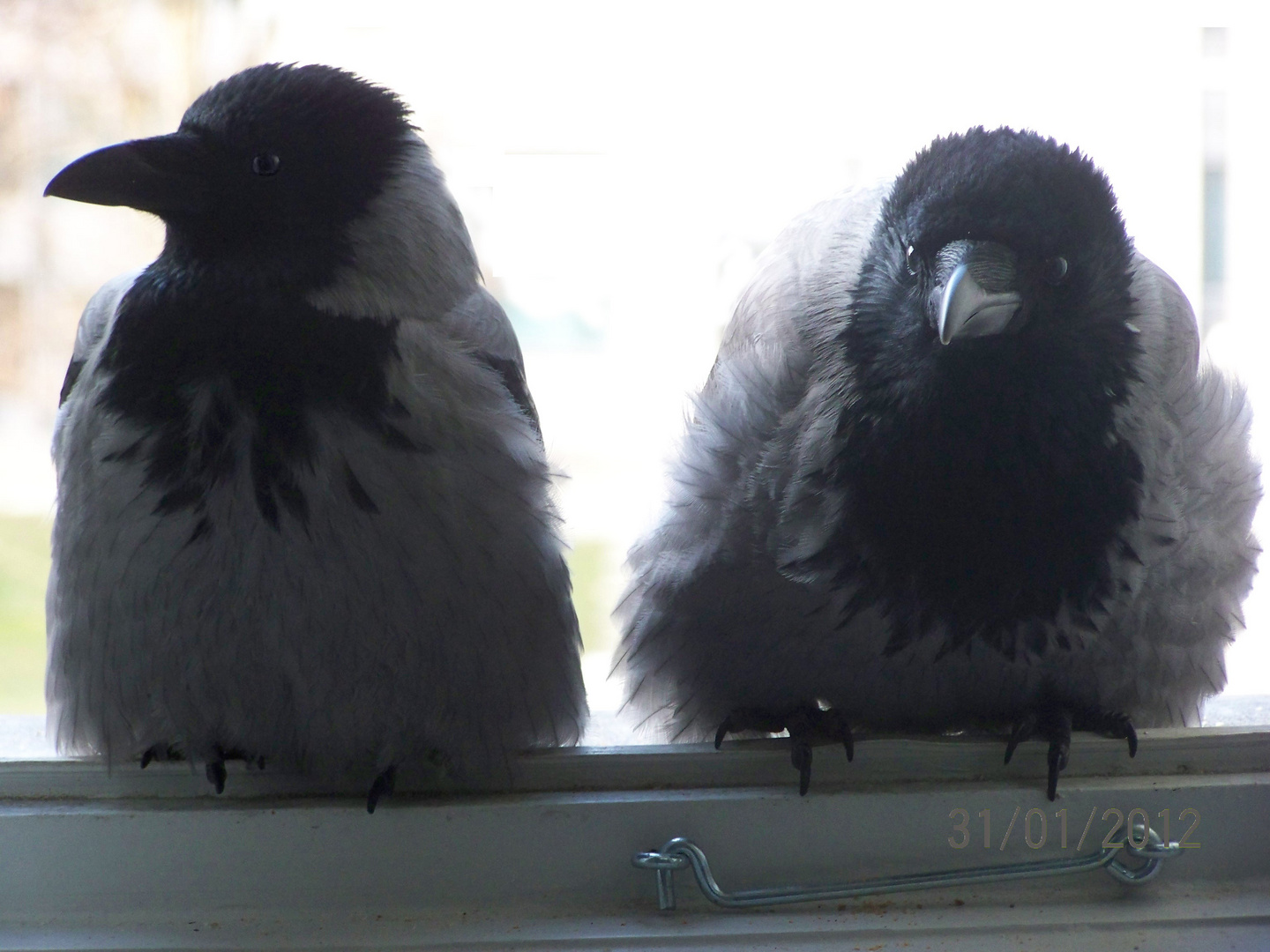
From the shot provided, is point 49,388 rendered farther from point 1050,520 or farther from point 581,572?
point 1050,520

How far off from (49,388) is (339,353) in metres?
0.39

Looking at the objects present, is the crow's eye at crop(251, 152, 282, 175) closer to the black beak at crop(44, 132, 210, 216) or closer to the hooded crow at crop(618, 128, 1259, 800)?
the black beak at crop(44, 132, 210, 216)

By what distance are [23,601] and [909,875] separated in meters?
0.86

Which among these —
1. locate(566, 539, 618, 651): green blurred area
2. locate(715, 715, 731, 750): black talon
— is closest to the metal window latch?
locate(715, 715, 731, 750): black talon

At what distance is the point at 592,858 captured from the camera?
0.92 metres

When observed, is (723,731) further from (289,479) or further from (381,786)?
(289,479)

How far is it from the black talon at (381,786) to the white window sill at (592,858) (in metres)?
0.01

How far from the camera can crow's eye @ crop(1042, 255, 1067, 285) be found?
94 cm

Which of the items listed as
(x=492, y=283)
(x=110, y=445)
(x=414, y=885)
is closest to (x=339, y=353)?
(x=110, y=445)

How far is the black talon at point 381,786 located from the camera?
94 cm

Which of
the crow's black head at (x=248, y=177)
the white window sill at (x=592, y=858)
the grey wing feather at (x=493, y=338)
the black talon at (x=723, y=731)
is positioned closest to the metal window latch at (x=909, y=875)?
the white window sill at (x=592, y=858)

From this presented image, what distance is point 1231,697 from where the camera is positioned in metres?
1.28

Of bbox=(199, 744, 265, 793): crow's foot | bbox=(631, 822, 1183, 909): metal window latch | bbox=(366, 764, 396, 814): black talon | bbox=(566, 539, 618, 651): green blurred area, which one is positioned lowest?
bbox=(631, 822, 1183, 909): metal window latch

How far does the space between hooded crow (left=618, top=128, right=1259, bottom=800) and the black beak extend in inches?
19.3
